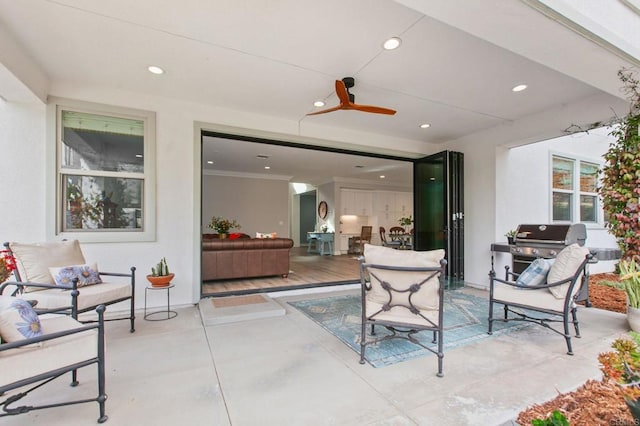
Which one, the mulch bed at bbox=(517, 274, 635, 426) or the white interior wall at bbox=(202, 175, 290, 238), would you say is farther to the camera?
the white interior wall at bbox=(202, 175, 290, 238)

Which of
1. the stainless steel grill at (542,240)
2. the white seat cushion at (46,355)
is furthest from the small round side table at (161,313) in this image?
the stainless steel grill at (542,240)

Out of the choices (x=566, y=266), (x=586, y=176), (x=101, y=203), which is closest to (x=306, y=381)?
(x=566, y=266)

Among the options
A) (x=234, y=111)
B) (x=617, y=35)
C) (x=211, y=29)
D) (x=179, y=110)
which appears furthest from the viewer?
(x=234, y=111)

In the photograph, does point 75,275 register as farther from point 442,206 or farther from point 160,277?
point 442,206

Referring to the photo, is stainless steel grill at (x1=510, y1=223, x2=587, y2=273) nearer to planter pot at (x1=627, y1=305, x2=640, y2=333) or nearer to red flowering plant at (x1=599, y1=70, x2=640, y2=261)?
red flowering plant at (x1=599, y1=70, x2=640, y2=261)

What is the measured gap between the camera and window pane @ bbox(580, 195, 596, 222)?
6.45m

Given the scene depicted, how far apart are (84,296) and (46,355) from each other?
3.99 ft

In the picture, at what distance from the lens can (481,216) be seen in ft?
16.5

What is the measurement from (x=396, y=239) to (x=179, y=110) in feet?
24.3

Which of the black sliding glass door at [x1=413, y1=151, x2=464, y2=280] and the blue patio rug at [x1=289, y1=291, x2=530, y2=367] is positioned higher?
the black sliding glass door at [x1=413, y1=151, x2=464, y2=280]

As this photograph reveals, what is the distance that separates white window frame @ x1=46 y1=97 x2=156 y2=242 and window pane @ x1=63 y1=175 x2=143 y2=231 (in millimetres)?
62

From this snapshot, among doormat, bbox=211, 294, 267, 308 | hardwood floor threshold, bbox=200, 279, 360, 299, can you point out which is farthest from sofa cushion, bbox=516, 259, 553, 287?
doormat, bbox=211, 294, 267, 308

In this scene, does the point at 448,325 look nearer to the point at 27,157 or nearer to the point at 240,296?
the point at 240,296

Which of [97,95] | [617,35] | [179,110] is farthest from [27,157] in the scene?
[617,35]
